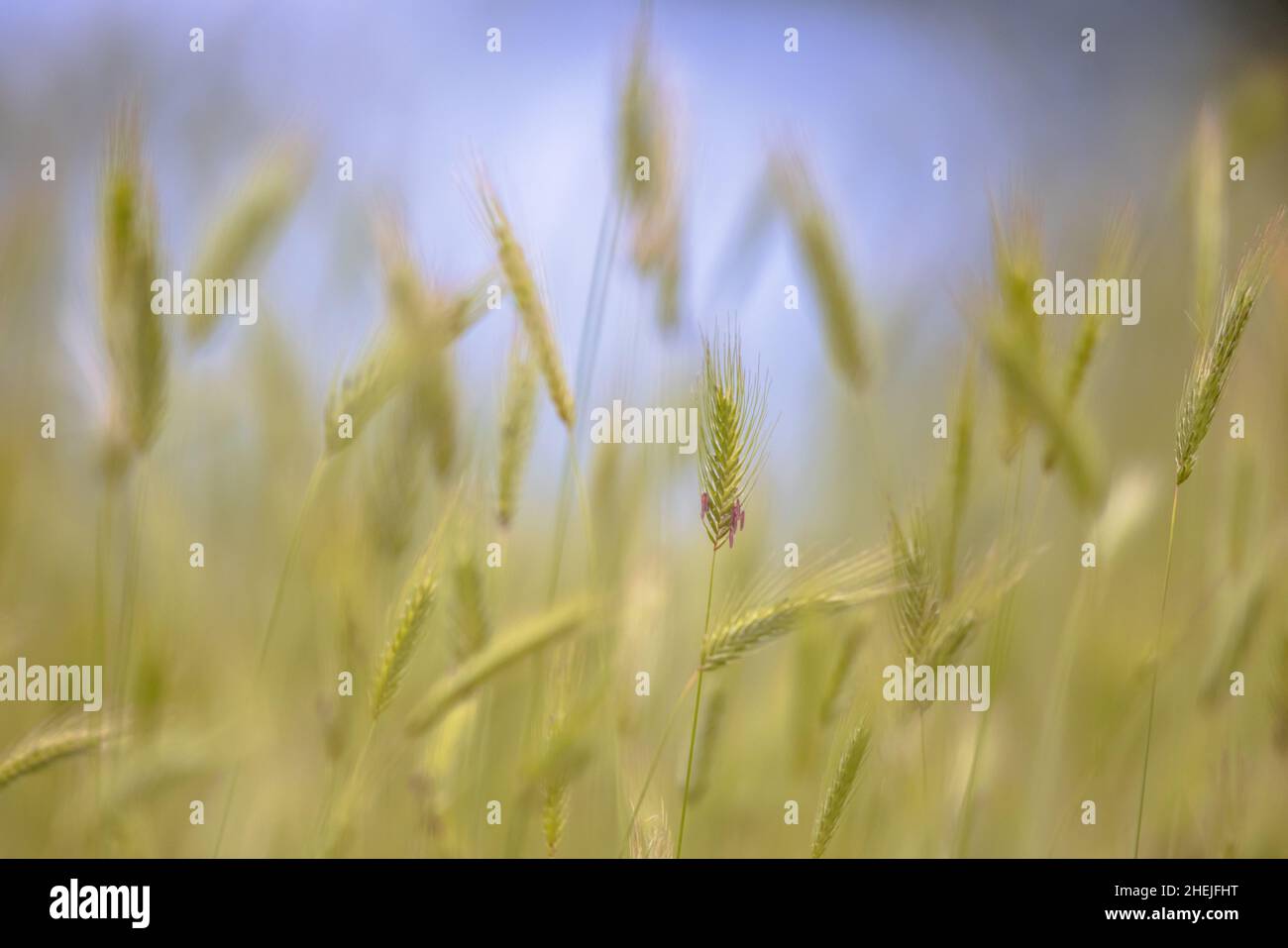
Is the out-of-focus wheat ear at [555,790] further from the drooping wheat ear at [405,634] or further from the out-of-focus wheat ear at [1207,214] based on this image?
the out-of-focus wheat ear at [1207,214]

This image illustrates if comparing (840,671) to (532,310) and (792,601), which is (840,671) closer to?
(792,601)

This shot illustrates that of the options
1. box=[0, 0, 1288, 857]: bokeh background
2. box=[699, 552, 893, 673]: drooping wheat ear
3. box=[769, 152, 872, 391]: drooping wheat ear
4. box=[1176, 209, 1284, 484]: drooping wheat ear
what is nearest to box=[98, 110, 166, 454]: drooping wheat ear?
box=[0, 0, 1288, 857]: bokeh background

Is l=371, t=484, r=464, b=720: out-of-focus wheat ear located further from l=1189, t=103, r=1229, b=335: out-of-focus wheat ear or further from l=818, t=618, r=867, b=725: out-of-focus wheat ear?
l=1189, t=103, r=1229, b=335: out-of-focus wheat ear

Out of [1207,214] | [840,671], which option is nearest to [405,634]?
[840,671]

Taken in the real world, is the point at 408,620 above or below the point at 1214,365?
below

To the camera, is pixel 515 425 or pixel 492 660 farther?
pixel 515 425

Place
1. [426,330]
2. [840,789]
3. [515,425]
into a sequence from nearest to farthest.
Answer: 1. [840,789]
2. [426,330]
3. [515,425]
